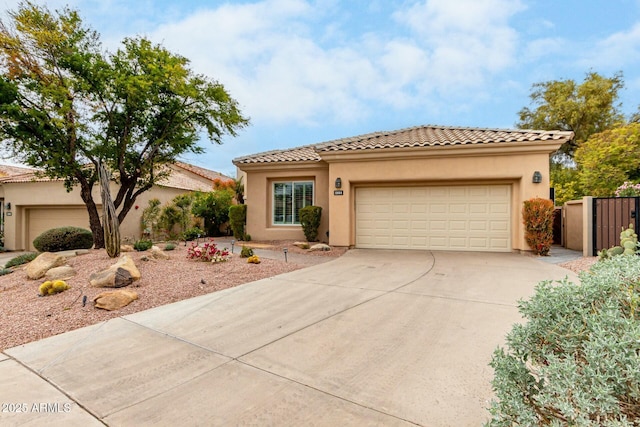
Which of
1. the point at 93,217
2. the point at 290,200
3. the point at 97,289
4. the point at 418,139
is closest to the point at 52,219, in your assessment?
the point at 93,217

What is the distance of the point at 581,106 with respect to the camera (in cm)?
2086

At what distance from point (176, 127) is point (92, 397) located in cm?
1101

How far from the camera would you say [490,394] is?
2.55m

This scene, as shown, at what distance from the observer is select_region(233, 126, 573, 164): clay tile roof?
9578 millimetres

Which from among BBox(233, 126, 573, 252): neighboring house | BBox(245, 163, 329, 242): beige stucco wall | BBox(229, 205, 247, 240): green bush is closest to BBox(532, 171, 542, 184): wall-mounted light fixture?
BBox(233, 126, 573, 252): neighboring house

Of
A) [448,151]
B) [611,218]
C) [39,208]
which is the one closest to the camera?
[611,218]

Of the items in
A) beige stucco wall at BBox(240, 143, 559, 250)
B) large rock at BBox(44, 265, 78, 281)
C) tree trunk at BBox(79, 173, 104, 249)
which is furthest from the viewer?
tree trunk at BBox(79, 173, 104, 249)

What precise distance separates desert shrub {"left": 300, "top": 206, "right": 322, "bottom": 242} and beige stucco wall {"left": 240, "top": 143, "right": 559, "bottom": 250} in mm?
529

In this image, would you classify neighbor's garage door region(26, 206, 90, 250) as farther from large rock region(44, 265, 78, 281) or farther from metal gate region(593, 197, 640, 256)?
metal gate region(593, 197, 640, 256)

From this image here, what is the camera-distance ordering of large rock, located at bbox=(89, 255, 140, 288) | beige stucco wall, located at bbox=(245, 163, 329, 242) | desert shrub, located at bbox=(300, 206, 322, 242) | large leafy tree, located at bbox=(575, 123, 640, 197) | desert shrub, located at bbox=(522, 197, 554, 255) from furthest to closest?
large leafy tree, located at bbox=(575, 123, 640, 197)
beige stucco wall, located at bbox=(245, 163, 329, 242)
desert shrub, located at bbox=(300, 206, 322, 242)
desert shrub, located at bbox=(522, 197, 554, 255)
large rock, located at bbox=(89, 255, 140, 288)

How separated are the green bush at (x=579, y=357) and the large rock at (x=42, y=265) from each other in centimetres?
909

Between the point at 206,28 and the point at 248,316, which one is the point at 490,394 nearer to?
the point at 248,316

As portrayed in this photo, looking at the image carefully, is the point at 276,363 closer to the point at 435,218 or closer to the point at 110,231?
the point at 110,231

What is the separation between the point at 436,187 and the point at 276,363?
29.4 feet
